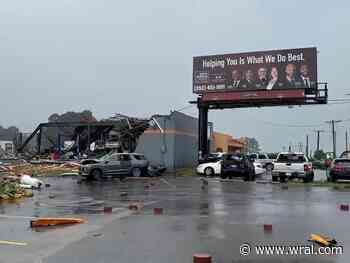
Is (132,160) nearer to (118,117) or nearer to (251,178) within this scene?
(251,178)

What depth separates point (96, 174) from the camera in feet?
112

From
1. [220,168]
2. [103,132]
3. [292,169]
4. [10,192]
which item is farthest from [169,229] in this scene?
[103,132]

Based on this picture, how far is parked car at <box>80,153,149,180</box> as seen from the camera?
112 feet

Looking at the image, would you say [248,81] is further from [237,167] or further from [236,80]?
[237,167]

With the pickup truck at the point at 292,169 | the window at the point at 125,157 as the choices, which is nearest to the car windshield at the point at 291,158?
the pickup truck at the point at 292,169

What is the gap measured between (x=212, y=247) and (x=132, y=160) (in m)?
26.6

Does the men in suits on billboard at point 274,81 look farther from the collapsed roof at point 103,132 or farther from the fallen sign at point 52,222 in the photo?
the fallen sign at point 52,222

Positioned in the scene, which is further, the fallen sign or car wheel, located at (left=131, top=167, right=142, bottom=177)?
car wheel, located at (left=131, top=167, right=142, bottom=177)

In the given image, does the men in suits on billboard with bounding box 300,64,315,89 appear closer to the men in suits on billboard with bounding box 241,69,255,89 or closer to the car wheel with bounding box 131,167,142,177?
the men in suits on billboard with bounding box 241,69,255,89

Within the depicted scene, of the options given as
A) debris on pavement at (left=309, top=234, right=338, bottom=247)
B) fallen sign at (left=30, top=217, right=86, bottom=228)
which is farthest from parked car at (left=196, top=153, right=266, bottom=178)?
debris on pavement at (left=309, top=234, right=338, bottom=247)
